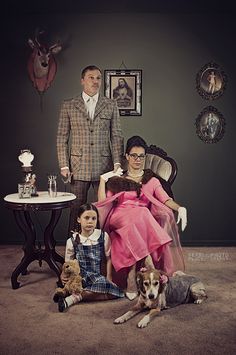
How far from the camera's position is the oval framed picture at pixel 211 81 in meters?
5.43

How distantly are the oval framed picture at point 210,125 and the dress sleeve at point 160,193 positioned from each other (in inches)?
58.6

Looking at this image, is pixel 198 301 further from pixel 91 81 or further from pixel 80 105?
pixel 91 81

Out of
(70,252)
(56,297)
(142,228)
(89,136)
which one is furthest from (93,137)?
(56,297)

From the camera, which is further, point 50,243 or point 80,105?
point 80,105

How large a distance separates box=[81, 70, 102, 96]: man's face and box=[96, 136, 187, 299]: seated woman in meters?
0.67

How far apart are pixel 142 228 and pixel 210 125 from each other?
2.06 m

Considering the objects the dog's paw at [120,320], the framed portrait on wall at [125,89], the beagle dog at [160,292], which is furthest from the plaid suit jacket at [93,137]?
the dog's paw at [120,320]

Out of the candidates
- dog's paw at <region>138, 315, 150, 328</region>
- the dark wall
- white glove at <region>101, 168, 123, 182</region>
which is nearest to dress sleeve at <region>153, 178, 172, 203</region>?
white glove at <region>101, 168, 123, 182</region>

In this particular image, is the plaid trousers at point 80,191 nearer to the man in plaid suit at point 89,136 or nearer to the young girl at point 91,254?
the man in plaid suit at point 89,136

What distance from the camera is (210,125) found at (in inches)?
215

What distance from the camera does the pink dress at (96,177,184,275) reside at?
3842 millimetres

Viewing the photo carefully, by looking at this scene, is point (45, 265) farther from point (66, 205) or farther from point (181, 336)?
point (181, 336)

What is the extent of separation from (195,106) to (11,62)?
217cm

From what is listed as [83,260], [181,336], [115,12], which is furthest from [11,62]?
[181,336]
